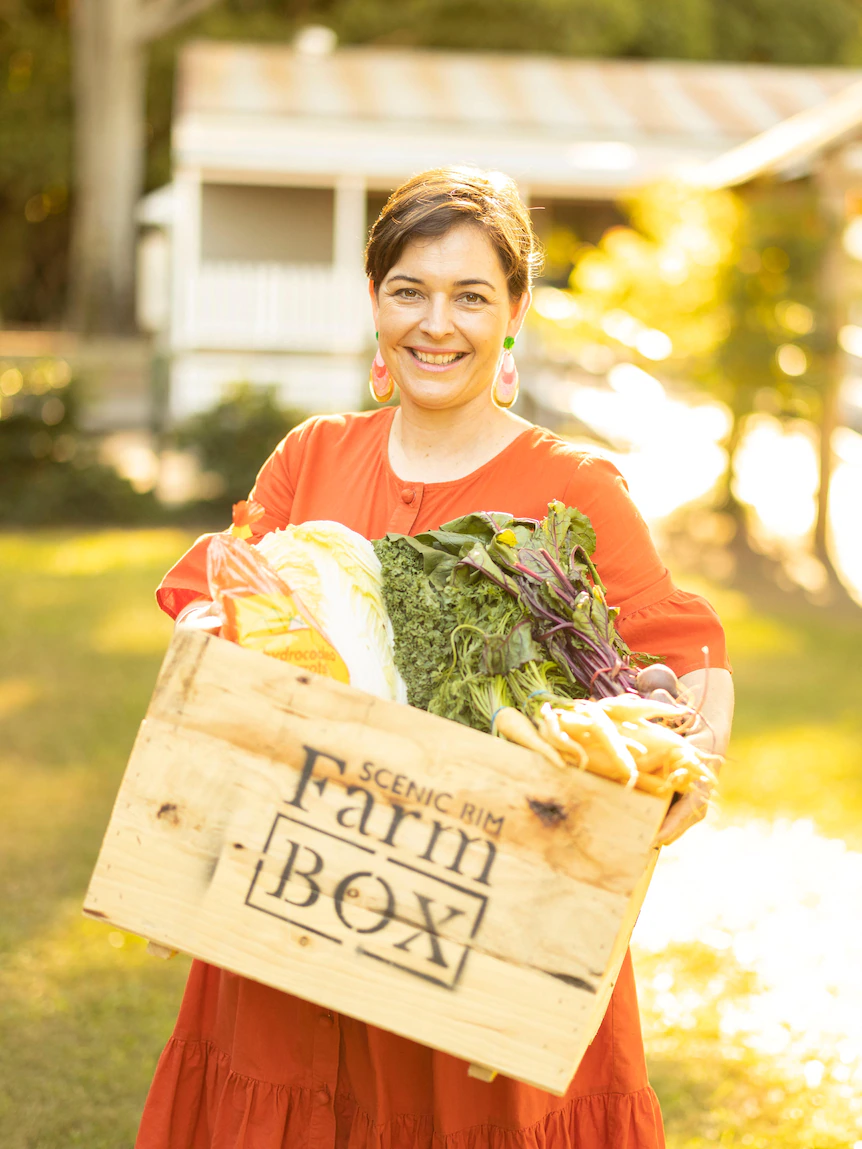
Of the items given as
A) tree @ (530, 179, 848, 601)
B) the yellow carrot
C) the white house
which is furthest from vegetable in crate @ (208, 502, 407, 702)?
the white house

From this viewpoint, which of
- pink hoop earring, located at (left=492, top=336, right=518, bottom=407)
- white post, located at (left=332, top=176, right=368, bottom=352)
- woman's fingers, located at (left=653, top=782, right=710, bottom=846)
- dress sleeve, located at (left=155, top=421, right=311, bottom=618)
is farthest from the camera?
white post, located at (left=332, top=176, right=368, bottom=352)

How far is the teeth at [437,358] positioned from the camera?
7.42 feet

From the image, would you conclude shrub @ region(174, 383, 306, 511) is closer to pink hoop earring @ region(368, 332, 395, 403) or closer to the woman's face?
pink hoop earring @ region(368, 332, 395, 403)

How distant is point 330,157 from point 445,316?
1281 cm

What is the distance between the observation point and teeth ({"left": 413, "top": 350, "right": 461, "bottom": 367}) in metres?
2.26

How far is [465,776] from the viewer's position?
1.79 m

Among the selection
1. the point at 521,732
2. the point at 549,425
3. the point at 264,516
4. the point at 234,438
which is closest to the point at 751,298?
the point at 234,438

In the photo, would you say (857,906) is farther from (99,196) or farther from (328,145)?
(99,196)

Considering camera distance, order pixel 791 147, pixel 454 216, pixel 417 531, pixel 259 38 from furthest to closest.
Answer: pixel 259 38 → pixel 791 147 → pixel 417 531 → pixel 454 216

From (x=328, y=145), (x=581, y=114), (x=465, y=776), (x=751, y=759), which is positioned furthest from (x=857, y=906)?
(x=581, y=114)

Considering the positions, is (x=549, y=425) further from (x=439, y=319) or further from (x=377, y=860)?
(x=377, y=860)

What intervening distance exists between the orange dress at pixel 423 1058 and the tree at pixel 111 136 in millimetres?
18629

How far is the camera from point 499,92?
640 inches

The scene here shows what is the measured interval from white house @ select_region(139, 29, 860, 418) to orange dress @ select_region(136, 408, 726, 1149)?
11.1 m
